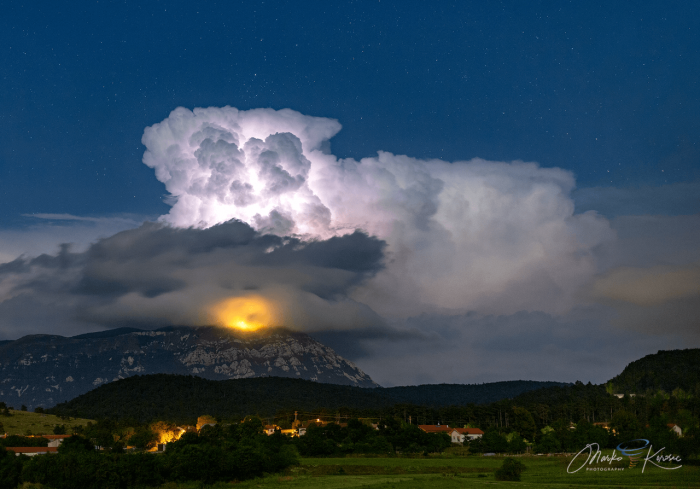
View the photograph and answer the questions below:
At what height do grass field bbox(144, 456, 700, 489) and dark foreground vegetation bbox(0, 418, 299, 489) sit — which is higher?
dark foreground vegetation bbox(0, 418, 299, 489)

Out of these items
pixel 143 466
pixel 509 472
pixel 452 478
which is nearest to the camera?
pixel 143 466

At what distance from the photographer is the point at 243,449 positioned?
11650 cm

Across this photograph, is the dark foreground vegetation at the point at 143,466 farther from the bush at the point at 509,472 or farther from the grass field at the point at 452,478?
the bush at the point at 509,472

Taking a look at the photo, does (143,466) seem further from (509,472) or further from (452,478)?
(509,472)

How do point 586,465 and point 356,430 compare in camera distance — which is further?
point 356,430

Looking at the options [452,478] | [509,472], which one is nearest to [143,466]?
[452,478]

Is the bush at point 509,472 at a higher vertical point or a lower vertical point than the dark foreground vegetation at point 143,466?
lower

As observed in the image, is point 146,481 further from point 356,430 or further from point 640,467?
point 356,430

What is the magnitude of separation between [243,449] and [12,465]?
37461 mm

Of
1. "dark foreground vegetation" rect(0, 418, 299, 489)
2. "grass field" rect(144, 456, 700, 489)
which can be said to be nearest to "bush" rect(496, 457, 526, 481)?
"grass field" rect(144, 456, 700, 489)

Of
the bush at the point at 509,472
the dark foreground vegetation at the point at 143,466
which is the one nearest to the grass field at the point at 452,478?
the bush at the point at 509,472

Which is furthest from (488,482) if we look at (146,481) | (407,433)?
(407,433)

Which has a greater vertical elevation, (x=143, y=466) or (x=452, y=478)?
(x=143, y=466)

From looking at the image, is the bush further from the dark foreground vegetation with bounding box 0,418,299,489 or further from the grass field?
the dark foreground vegetation with bounding box 0,418,299,489
